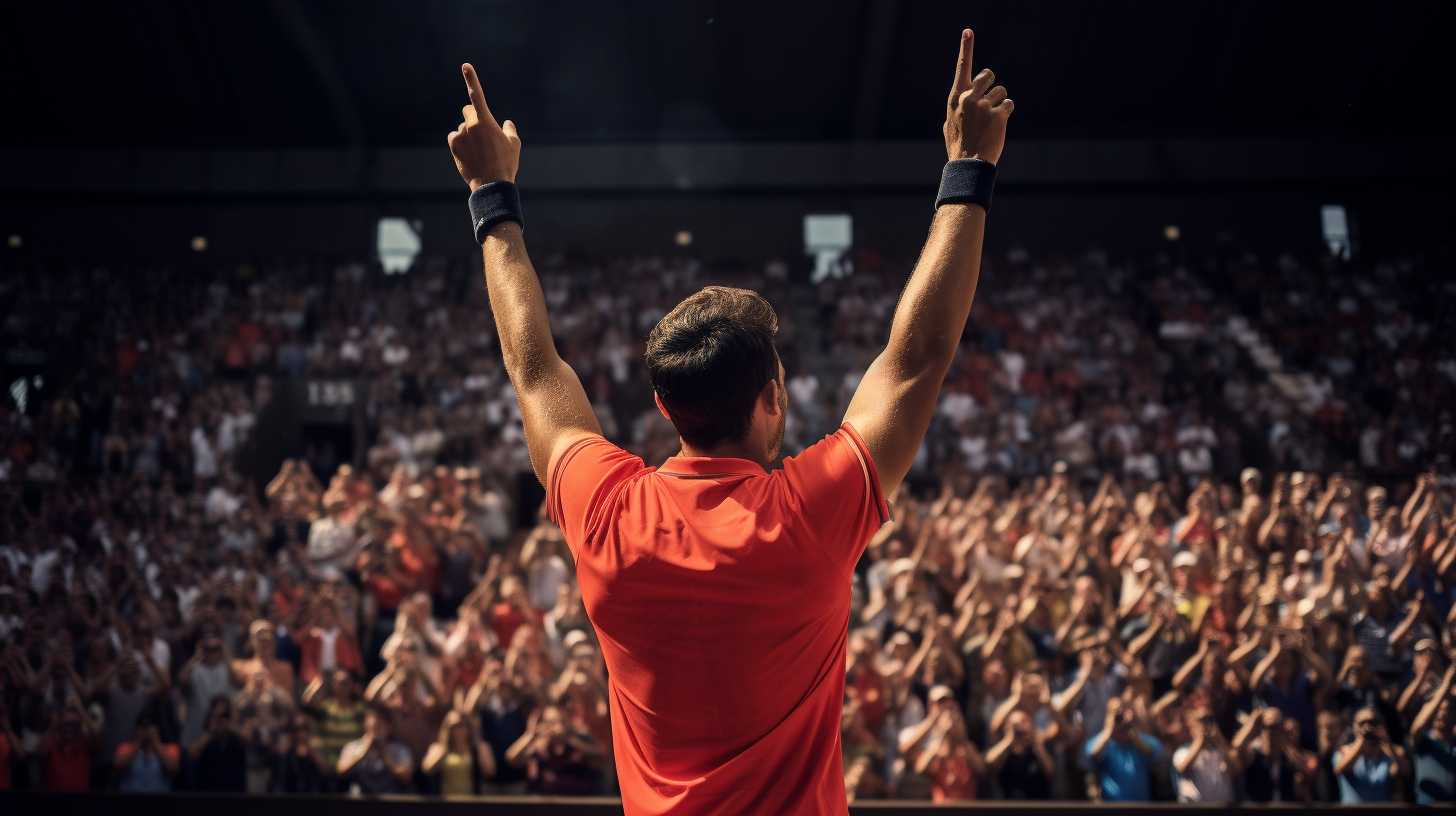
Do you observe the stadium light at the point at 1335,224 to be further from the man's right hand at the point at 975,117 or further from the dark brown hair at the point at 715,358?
the dark brown hair at the point at 715,358

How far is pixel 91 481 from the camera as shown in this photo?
1418 centimetres

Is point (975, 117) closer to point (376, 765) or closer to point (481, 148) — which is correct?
point (481, 148)

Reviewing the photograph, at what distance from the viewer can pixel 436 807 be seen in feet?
23.2

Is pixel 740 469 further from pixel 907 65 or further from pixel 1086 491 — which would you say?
pixel 907 65

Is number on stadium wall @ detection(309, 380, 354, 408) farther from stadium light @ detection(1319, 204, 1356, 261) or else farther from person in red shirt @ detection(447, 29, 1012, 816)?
stadium light @ detection(1319, 204, 1356, 261)

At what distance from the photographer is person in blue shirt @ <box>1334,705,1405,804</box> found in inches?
309

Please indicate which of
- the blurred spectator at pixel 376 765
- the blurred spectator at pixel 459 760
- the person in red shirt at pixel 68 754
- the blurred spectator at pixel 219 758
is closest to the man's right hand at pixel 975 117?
the blurred spectator at pixel 459 760

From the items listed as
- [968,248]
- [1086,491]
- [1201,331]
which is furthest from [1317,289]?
[968,248]

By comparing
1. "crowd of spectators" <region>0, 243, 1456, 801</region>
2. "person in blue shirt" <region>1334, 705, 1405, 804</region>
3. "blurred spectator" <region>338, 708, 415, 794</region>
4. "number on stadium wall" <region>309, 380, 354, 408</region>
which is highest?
"number on stadium wall" <region>309, 380, 354, 408</region>

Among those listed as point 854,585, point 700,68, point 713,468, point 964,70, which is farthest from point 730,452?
point 700,68

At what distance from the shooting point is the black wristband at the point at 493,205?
190 cm

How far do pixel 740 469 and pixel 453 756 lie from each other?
696cm

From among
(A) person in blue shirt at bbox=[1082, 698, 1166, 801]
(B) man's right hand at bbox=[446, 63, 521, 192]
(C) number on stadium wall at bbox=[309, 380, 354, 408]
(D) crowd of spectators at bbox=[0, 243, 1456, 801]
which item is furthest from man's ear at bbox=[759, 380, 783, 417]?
(C) number on stadium wall at bbox=[309, 380, 354, 408]

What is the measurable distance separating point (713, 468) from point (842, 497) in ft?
0.67
